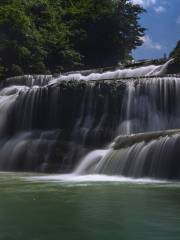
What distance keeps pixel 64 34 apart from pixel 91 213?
1571 inches

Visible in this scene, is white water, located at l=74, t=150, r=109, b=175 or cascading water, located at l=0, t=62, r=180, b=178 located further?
cascading water, located at l=0, t=62, r=180, b=178

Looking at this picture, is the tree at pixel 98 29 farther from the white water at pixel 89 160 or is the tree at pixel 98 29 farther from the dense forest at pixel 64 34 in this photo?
the white water at pixel 89 160

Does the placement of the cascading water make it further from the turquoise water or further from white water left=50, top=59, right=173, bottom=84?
the turquoise water

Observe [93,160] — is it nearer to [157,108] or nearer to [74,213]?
[157,108]

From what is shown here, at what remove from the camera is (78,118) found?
983 inches

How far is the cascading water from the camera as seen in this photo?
2303 cm

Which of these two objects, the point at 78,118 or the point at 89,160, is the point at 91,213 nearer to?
the point at 89,160

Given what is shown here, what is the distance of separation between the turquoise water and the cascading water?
8.27m

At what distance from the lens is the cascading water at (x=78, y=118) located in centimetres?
2303

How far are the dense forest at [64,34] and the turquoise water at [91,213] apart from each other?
2878 cm

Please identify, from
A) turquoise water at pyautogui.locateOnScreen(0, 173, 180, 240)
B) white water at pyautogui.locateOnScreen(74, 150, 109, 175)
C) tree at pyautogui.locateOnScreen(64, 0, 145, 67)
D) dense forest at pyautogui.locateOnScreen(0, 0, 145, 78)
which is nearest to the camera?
turquoise water at pyautogui.locateOnScreen(0, 173, 180, 240)

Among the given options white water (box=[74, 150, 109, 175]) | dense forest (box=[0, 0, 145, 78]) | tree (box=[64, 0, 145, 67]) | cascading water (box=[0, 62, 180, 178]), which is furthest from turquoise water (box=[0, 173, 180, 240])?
tree (box=[64, 0, 145, 67])

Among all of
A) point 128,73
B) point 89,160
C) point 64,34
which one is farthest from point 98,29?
point 89,160

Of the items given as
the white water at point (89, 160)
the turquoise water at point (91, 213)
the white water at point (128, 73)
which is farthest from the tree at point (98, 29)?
the turquoise water at point (91, 213)
